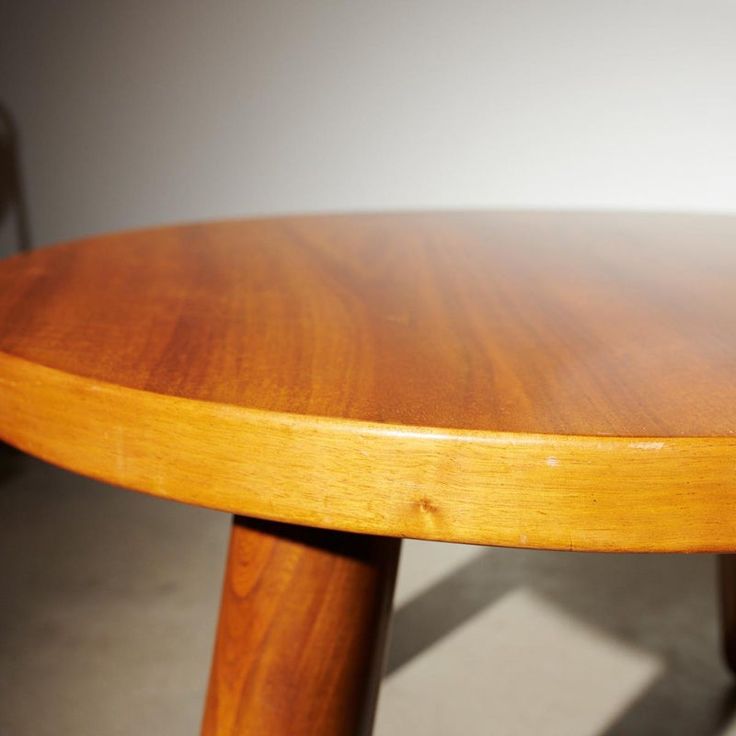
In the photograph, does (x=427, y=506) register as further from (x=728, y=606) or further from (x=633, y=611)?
(x=633, y=611)

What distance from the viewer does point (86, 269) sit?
58 cm

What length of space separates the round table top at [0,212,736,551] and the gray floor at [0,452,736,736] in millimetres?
538

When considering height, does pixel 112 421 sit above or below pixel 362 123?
above

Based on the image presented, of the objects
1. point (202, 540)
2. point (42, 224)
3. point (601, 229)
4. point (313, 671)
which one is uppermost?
point (601, 229)

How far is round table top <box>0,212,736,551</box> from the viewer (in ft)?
0.96

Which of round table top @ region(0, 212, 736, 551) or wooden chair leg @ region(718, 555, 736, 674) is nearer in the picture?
round table top @ region(0, 212, 736, 551)

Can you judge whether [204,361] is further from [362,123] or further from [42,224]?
[42,224]

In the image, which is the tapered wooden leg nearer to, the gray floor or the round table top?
the round table top

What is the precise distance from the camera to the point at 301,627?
1.65ft

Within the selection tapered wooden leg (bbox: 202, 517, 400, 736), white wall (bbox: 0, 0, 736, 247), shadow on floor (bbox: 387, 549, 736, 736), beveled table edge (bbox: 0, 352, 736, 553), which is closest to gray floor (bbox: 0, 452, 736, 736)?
shadow on floor (bbox: 387, 549, 736, 736)

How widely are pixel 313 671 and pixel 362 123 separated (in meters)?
1.07

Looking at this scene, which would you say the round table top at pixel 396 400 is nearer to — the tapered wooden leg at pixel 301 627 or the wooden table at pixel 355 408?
the wooden table at pixel 355 408

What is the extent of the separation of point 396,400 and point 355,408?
2 cm

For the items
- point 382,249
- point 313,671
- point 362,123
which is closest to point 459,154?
point 362,123
